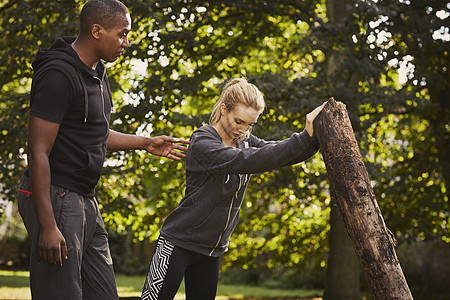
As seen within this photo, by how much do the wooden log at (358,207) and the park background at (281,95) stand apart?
5.16m

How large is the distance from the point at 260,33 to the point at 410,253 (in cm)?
874

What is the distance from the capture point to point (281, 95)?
976 cm

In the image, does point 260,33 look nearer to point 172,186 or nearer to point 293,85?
point 293,85

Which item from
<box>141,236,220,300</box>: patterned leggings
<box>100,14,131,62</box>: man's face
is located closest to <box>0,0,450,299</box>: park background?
<box>141,236,220,300</box>: patterned leggings

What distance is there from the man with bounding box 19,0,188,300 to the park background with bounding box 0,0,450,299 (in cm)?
551

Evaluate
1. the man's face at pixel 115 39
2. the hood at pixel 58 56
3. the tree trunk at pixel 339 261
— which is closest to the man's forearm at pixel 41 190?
the hood at pixel 58 56

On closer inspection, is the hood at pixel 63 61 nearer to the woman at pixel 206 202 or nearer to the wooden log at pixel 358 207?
the woman at pixel 206 202

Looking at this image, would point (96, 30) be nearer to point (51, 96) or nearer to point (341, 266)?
point (51, 96)

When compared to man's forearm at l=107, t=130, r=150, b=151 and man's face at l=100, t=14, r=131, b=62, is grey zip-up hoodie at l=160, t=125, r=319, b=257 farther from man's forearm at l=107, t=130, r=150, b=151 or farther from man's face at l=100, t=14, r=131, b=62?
man's face at l=100, t=14, r=131, b=62

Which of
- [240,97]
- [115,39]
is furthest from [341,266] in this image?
[115,39]

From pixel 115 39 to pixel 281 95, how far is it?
274 inches

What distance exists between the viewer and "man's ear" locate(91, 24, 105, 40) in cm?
293

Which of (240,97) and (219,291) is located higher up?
(240,97)

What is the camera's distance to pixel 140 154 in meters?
10.5
